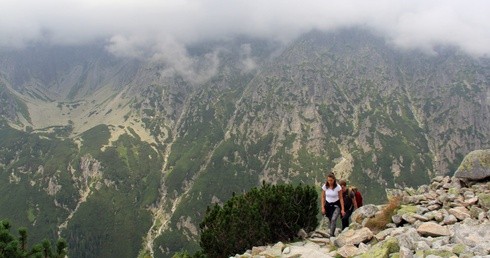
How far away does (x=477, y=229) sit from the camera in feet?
65.6

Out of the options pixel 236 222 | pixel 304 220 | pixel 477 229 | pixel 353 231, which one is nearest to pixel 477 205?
pixel 477 229

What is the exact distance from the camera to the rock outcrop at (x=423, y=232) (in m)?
18.4

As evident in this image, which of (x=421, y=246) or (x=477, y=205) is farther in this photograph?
(x=477, y=205)

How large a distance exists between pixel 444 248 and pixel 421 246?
3.22 feet

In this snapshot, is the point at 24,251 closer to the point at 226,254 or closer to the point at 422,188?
the point at 226,254

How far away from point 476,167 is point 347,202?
10076 millimetres

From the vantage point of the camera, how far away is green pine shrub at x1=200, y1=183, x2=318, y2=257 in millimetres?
35188

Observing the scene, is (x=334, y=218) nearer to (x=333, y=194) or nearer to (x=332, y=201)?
(x=332, y=201)

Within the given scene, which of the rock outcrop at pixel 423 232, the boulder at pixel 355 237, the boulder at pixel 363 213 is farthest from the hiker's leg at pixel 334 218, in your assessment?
the boulder at pixel 355 237

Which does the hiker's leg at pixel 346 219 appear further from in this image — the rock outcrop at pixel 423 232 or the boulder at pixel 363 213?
the rock outcrop at pixel 423 232

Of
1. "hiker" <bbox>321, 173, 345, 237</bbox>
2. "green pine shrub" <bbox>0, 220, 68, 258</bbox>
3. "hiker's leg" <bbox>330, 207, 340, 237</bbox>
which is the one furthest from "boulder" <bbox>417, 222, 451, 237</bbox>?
"green pine shrub" <bbox>0, 220, 68, 258</bbox>

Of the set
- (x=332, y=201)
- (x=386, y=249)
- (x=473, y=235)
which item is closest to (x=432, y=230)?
(x=473, y=235)

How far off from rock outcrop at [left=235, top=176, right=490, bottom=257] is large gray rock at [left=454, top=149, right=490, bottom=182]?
59cm

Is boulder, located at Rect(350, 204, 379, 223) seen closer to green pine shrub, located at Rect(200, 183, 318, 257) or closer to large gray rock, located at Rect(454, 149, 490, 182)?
green pine shrub, located at Rect(200, 183, 318, 257)
